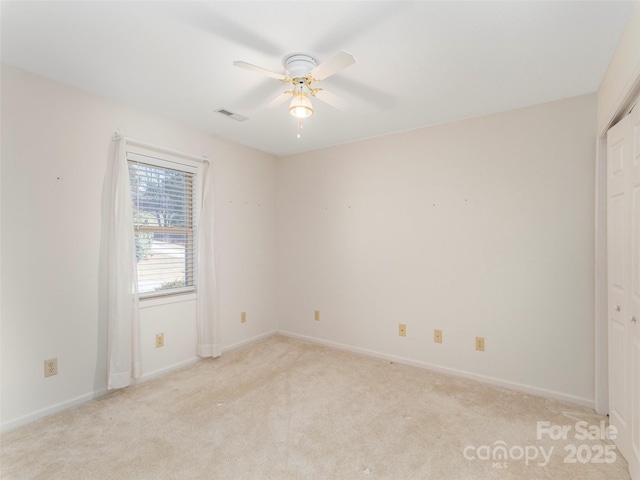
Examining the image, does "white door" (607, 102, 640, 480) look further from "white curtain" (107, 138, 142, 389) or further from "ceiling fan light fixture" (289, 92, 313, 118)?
"white curtain" (107, 138, 142, 389)

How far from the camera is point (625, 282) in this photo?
1861 mm

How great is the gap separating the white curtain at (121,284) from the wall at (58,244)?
0.08 m

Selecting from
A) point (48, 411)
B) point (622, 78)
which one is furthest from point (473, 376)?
point (48, 411)

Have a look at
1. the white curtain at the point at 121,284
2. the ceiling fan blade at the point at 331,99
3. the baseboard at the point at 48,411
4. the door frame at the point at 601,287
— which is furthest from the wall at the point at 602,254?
the baseboard at the point at 48,411

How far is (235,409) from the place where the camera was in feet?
7.74

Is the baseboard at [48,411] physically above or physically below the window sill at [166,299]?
below

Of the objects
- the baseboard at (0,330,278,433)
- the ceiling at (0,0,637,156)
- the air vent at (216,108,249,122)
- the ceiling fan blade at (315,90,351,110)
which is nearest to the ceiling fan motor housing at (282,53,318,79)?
the ceiling at (0,0,637,156)

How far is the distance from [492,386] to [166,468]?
2527 millimetres

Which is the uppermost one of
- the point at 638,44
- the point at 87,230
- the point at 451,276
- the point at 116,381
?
the point at 638,44

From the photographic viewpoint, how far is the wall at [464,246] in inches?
98.4

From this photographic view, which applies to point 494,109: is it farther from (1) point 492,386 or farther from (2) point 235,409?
(2) point 235,409

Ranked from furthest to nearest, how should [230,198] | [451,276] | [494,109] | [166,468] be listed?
[230,198] → [451,276] → [494,109] → [166,468]

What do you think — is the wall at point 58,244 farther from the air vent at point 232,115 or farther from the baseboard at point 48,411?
the air vent at point 232,115

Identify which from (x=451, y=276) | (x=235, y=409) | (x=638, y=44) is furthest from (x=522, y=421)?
(x=638, y=44)
